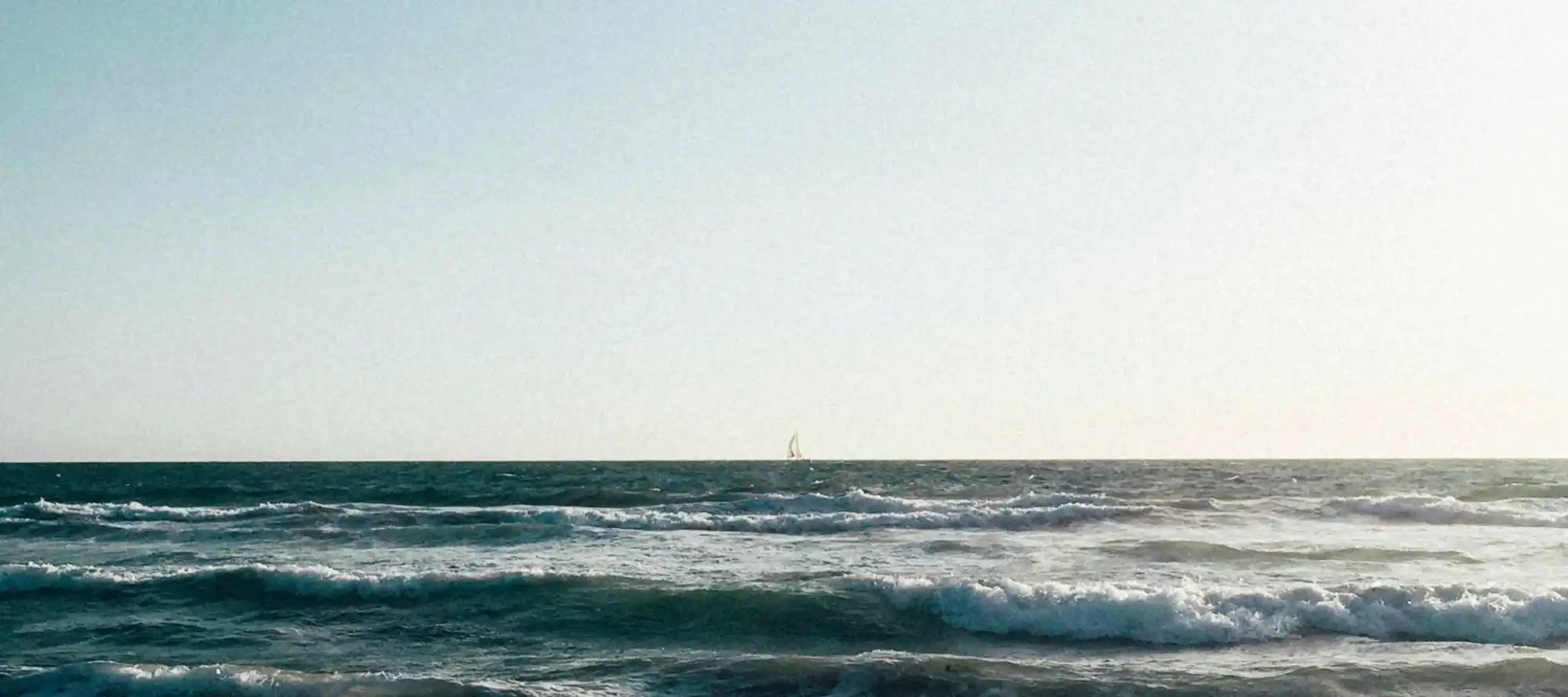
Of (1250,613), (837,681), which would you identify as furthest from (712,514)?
(837,681)

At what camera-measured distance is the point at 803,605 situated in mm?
16891

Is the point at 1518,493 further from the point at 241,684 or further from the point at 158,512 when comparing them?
the point at 158,512

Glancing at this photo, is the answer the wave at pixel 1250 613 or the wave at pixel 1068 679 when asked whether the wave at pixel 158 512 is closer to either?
the wave at pixel 1250 613

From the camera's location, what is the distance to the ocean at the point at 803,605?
12.7 m

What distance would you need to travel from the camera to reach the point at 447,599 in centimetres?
1794

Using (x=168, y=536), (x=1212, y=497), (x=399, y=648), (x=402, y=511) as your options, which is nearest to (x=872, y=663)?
(x=399, y=648)

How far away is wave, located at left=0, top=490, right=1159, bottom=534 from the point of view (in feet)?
101

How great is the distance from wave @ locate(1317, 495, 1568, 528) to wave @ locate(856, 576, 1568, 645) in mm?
16585

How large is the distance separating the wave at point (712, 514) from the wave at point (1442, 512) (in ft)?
19.8

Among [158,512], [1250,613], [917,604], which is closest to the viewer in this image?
[1250,613]

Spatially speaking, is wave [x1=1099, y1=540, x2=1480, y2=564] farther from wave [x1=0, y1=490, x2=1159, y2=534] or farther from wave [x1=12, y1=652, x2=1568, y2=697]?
wave [x1=12, y1=652, x2=1568, y2=697]

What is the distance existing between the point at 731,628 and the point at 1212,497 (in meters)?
29.8

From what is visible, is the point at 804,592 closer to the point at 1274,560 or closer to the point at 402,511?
the point at 1274,560

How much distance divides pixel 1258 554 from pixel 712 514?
16.7 meters
